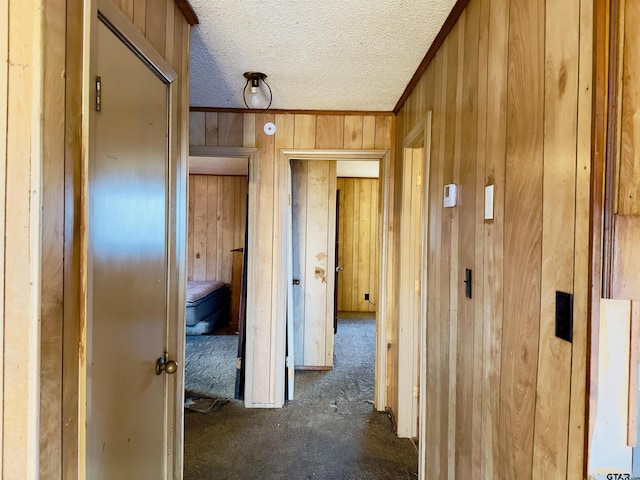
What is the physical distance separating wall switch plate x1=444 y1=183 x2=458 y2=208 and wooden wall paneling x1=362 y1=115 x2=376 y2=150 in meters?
1.28

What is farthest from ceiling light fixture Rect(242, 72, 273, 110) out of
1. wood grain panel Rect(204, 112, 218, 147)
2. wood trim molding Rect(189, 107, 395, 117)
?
wood grain panel Rect(204, 112, 218, 147)

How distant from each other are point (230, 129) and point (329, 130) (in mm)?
785

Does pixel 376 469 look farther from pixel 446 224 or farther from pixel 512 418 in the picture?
pixel 446 224

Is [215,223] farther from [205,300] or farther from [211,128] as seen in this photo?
[211,128]

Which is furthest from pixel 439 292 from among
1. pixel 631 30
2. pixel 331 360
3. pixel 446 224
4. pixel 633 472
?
pixel 331 360

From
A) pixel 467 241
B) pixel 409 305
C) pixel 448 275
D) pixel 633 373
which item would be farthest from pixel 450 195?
pixel 409 305

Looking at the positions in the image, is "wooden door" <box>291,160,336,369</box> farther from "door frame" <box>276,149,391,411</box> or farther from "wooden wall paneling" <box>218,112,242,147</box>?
"wooden wall paneling" <box>218,112,242,147</box>

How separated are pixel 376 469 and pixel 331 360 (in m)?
1.55

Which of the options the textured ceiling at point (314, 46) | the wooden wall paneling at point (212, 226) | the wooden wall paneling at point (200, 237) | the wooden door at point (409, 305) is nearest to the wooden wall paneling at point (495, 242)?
the textured ceiling at point (314, 46)

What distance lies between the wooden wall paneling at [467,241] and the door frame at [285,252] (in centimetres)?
126

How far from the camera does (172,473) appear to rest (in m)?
1.42

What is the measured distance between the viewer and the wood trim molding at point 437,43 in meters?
Result: 1.37

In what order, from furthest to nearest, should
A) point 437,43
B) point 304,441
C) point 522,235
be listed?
point 304,441 → point 437,43 → point 522,235

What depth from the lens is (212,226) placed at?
5.52 m
